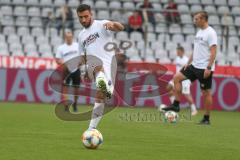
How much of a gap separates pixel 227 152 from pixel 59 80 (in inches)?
555

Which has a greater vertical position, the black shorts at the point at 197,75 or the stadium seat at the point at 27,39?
the stadium seat at the point at 27,39

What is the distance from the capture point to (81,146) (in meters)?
10.9

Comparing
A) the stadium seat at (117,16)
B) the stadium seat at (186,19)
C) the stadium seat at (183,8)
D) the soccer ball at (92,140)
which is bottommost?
the soccer ball at (92,140)

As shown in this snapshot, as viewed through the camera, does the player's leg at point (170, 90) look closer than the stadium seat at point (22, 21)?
Yes

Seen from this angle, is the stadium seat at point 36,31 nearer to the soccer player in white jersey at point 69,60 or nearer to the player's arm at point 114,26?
the soccer player in white jersey at point 69,60

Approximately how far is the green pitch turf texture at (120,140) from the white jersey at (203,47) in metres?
1.48

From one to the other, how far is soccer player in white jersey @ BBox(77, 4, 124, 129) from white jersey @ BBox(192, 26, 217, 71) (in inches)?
166

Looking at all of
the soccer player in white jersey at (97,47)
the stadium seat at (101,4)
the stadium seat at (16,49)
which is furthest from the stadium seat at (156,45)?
the soccer player in white jersey at (97,47)

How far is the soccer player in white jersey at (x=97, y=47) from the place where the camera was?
11562 mm

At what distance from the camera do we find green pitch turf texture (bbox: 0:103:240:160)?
982 cm

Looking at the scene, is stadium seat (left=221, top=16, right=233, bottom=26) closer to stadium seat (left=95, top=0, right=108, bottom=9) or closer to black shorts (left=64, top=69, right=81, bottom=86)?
stadium seat (left=95, top=0, right=108, bottom=9)

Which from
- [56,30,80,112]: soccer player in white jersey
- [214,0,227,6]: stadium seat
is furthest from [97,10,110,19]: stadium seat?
[56,30,80,112]: soccer player in white jersey

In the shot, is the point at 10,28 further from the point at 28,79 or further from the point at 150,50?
the point at 150,50

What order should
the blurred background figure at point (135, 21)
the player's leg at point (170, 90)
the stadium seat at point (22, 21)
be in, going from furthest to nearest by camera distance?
the stadium seat at point (22, 21) → the blurred background figure at point (135, 21) → the player's leg at point (170, 90)
